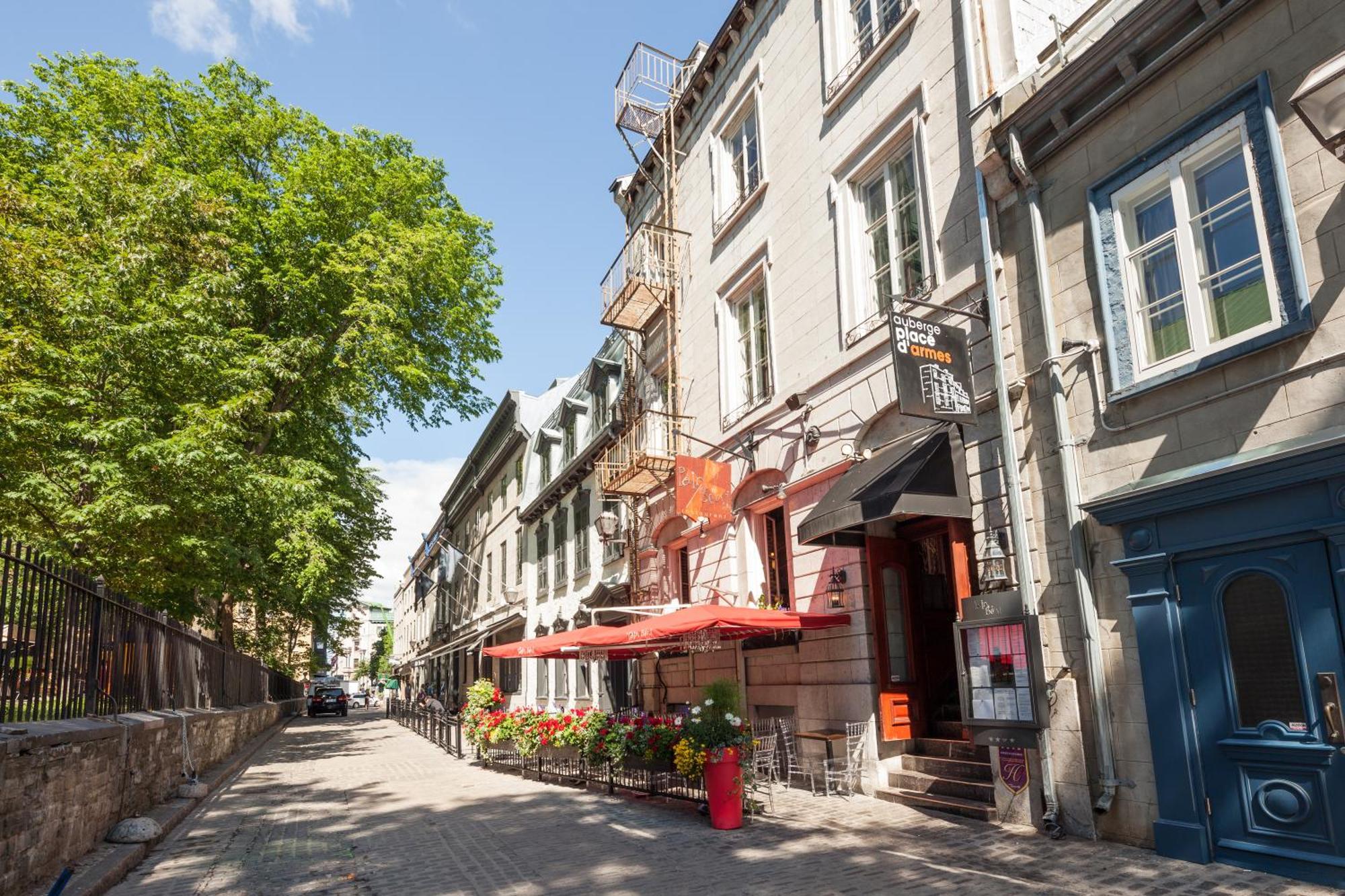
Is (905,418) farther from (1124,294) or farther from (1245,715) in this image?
(1245,715)

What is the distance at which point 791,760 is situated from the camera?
1171 cm

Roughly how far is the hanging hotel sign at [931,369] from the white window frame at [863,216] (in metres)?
1.79

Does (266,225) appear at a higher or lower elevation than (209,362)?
higher

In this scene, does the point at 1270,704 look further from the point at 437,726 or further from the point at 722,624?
the point at 437,726

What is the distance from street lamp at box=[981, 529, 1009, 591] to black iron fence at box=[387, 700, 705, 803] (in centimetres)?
405

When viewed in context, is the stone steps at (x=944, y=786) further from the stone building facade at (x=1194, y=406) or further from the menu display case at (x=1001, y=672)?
the stone building facade at (x=1194, y=406)

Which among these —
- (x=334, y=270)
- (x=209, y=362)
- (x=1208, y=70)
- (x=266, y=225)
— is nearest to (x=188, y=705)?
(x=209, y=362)

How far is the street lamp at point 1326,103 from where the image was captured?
4691 mm

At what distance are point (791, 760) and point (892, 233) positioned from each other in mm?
7332

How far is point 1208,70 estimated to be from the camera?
22.5ft

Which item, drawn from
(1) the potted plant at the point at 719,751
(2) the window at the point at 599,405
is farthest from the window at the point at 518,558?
(1) the potted plant at the point at 719,751

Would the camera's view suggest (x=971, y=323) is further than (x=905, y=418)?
No

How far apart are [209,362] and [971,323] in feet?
45.4

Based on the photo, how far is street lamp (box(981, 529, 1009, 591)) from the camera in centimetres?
849
